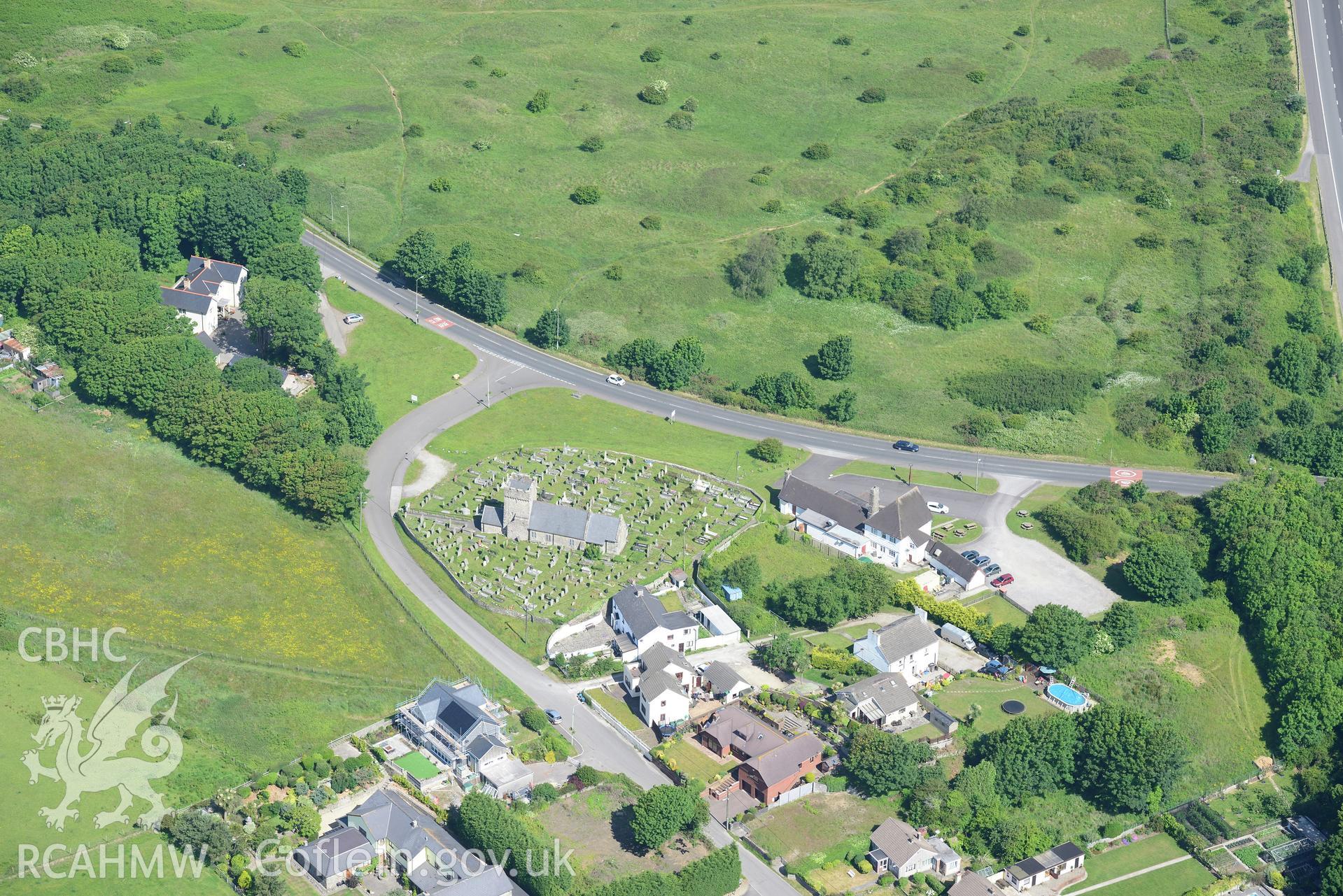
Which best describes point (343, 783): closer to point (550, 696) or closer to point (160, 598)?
point (550, 696)

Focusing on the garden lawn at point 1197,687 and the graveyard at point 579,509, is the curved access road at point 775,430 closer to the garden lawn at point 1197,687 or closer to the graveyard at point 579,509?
the graveyard at point 579,509

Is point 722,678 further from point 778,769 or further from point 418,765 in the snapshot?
point 418,765

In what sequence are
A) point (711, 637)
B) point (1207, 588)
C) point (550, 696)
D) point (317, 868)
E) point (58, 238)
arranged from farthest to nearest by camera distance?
point (58, 238) < point (1207, 588) < point (711, 637) < point (550, 696) < point (317, 868)

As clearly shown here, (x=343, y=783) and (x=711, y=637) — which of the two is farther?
(x=711, y=637)

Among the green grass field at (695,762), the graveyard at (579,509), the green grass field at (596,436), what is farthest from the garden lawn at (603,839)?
the green grass field at (596,436)

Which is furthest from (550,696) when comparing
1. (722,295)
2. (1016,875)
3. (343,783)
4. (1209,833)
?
(722,295)

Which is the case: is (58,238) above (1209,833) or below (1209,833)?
above

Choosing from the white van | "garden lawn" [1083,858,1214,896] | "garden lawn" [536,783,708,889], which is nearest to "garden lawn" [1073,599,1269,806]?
"garden lawn" [1083,858,1214,896]
